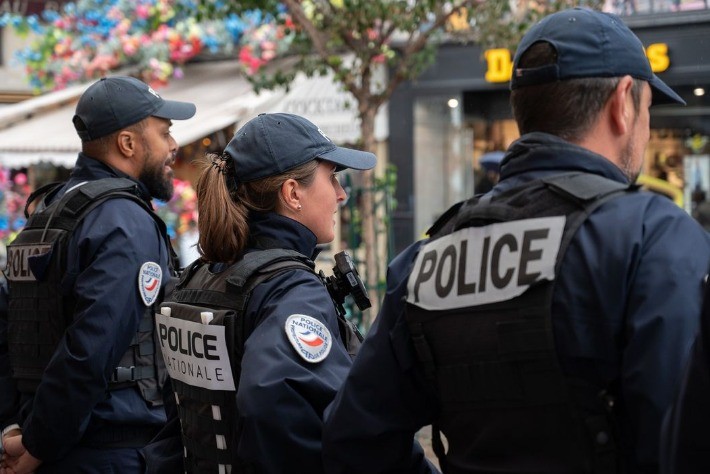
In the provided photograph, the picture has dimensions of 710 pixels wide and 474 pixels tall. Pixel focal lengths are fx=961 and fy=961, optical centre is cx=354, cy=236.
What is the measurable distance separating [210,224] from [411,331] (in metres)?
0.87

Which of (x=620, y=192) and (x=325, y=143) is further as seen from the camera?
(x=325, y=143)

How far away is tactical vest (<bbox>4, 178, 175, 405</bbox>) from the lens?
11.0 ft

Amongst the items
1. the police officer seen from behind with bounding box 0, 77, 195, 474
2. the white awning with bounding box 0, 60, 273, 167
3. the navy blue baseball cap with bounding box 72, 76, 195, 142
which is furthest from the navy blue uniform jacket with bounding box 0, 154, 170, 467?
the white awning with bounding box 0, 60, 273, 167

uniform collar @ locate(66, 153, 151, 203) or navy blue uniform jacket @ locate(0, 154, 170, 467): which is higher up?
uniform collar @ locate(66, 153, 151, 203)

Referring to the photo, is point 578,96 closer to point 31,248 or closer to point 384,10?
point 31,248

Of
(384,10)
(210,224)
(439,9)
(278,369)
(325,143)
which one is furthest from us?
(439,9)

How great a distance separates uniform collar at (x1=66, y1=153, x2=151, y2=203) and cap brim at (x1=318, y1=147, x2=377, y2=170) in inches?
45.6

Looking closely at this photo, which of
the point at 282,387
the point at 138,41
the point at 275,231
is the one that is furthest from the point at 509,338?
the point at 138,41

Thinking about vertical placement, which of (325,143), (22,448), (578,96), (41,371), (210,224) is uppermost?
(578,96)

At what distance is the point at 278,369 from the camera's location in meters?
2.25

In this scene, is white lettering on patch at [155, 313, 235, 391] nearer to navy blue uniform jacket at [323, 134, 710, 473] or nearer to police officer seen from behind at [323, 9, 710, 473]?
police officer seen from behind at [323, 9, 710, 473]

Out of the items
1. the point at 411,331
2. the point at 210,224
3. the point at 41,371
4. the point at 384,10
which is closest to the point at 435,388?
the point at 411,331

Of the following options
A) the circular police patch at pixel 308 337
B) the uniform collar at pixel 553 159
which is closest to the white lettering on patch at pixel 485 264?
the uniform collar at pixel 553 159

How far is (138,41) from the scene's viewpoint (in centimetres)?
1277
